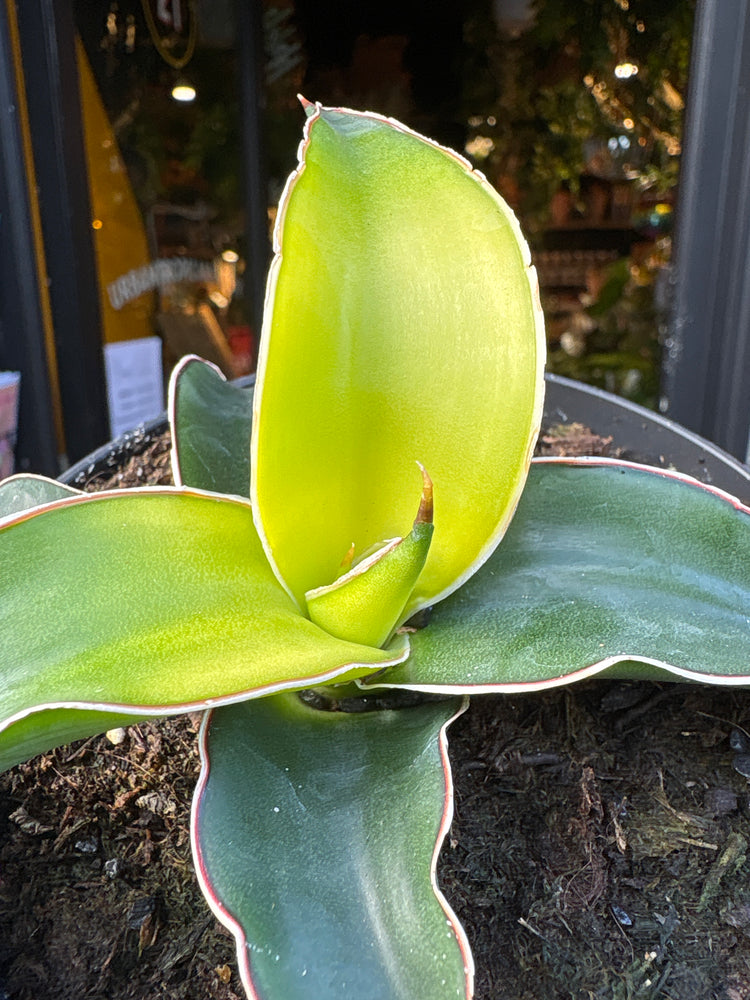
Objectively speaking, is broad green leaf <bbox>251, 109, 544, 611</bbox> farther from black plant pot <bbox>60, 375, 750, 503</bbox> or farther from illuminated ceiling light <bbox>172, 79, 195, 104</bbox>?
illuminated ceiling light <bbox>172, 79, 195, 104</bbox>

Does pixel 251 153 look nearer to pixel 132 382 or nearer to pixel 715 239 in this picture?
pixel 132 382

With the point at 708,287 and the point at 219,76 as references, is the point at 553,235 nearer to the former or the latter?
the point at 219,76

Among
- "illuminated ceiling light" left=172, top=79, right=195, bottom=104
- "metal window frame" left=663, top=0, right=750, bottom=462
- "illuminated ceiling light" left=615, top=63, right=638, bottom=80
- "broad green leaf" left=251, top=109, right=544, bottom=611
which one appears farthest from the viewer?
"illuminated ceiling light" left=615, top=63, right=638, bottom=80

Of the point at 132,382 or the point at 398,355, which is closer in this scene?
the point at 398,355

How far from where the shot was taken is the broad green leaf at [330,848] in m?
0.28

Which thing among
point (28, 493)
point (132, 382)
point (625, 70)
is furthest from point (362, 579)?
point (625, 70)

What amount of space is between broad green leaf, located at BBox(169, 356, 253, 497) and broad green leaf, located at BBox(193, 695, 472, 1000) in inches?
5.6

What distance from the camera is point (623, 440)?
630mm

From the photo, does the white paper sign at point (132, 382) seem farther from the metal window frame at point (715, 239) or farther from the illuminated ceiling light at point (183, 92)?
the metal window frame at point (715, 239)

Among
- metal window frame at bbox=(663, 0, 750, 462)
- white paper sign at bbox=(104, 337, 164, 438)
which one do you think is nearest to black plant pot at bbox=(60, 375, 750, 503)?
metal window frame at bbox=(663, 0, 750, 462)

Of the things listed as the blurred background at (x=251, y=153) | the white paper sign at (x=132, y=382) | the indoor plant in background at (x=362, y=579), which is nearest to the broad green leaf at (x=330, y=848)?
the indoor plant in background at (x=362, y=579)

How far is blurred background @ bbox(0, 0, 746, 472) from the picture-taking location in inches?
59.3

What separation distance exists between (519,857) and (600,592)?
13 centimetres

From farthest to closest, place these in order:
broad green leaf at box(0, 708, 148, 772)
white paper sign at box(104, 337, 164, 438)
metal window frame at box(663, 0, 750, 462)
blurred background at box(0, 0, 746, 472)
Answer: white paper sign at box(104, 337, 164, 438) → blurred background at box(0, 0, 746, 472) → metal window frame at box(663, 0, 750, 462) → broad green leaf at box(0, 708, 148, 772)
